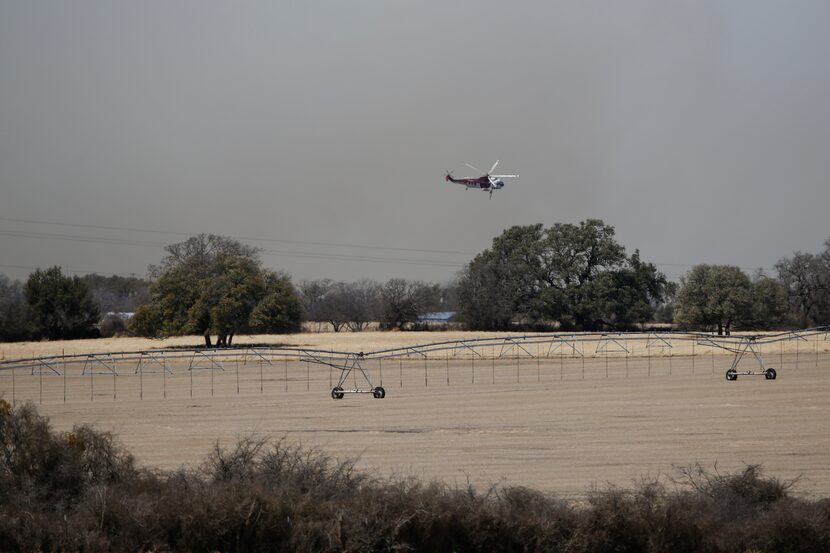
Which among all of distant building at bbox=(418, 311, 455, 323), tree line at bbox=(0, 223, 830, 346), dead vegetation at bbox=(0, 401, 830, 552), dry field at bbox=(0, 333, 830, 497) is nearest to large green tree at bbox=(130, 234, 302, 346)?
tree line at bbox=(0, 223, 830, 346)

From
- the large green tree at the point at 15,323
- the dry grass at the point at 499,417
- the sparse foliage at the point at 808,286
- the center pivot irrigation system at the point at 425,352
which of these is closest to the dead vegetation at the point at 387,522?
the dry grass at the point at 499,417

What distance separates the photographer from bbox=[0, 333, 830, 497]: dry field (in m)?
31.3

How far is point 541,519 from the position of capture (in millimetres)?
19203

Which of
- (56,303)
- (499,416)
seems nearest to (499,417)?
(499,416)

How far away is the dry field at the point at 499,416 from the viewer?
31.3 metres

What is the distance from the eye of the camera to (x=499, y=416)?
43938 millimetres

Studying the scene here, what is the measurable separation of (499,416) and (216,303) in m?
57.8

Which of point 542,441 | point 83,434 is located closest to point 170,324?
point 542,441

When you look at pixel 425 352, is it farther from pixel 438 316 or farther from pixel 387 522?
pixel 438 316

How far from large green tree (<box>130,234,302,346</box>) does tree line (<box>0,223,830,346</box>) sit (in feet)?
0.42

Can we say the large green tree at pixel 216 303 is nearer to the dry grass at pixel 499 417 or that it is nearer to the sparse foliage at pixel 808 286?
the dry grass at pixel 499 417

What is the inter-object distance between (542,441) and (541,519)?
1726 cm

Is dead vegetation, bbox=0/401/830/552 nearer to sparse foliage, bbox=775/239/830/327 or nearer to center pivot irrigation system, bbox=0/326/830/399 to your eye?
center pivot irrigation system, bbox=0/326/830/399

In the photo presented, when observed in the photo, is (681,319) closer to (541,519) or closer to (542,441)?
(542,441)
